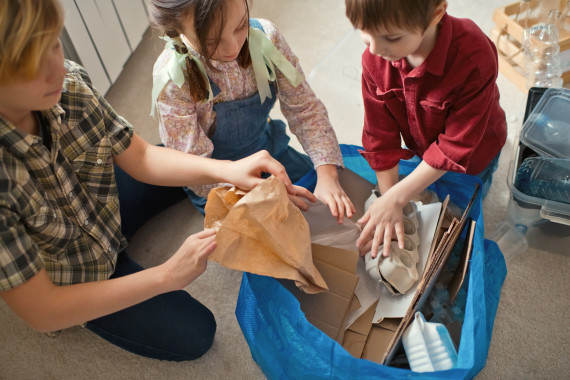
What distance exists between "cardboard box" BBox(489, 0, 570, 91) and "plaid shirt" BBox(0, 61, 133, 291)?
104 cm

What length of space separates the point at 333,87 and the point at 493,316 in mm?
768

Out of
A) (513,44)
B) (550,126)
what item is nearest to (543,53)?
(513,44)

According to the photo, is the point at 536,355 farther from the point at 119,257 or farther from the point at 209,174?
the point at 119,257

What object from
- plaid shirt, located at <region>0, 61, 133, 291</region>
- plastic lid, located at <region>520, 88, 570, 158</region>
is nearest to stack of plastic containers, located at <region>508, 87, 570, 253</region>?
plastic lid, located at <region>520, 88, 570, 158</region>

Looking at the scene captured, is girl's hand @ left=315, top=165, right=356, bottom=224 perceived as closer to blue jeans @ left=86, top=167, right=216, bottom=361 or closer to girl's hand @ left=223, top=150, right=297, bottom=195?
girl's hand @ left=223, top=150, right=297, bottom=195

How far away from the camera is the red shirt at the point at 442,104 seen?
2.55 feet

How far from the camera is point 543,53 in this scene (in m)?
1.31

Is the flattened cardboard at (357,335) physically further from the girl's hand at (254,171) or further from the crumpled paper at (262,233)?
the girl's hand at (254,171)

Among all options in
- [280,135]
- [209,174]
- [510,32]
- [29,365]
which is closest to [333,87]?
[280,135]

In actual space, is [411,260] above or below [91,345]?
above

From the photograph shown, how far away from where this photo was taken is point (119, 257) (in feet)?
3.27

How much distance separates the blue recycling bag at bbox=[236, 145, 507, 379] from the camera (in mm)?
696

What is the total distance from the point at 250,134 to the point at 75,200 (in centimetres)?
38

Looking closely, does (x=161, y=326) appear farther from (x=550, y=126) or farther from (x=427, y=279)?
(x=550, y=126)
